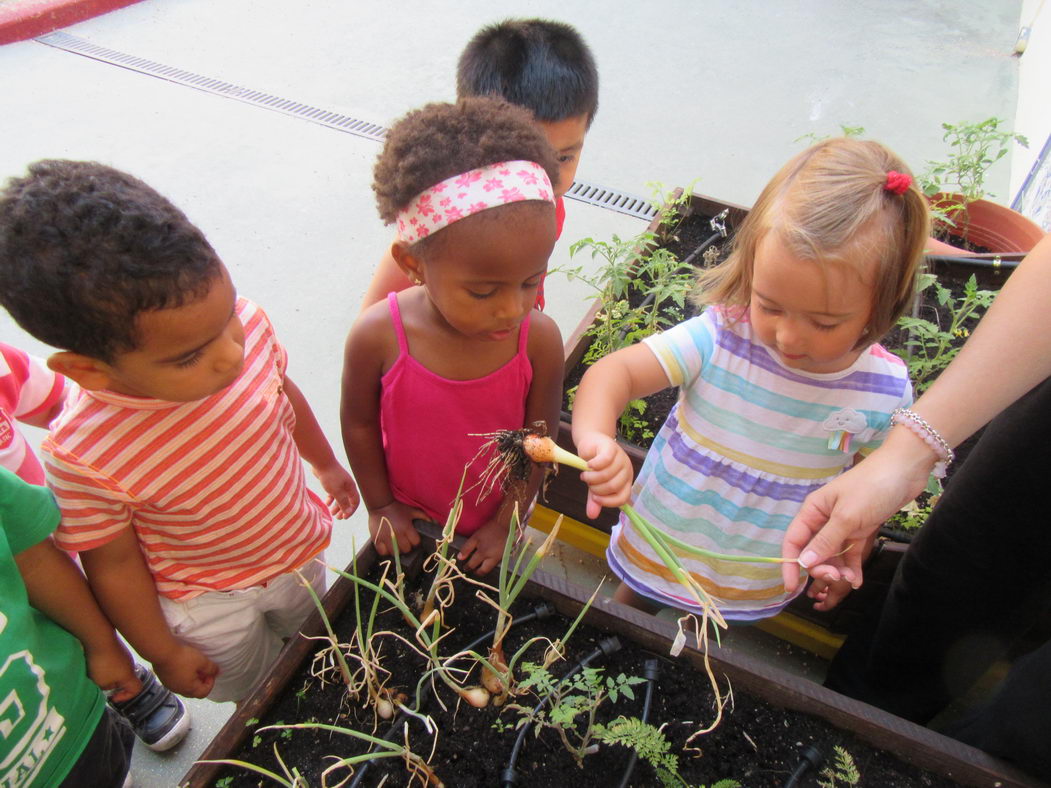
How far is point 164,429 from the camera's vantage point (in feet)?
3.25

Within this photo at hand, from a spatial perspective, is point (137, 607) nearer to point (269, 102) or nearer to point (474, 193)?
point (474, 193)

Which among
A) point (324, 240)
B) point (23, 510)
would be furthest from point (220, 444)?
point (324, 240)

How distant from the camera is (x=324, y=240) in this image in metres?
2.89

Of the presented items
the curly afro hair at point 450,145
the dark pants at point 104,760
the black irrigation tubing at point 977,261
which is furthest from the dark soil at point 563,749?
the black irrigation tubing at point 977,261

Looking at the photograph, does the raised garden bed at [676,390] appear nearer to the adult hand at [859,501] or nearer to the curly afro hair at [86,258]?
the adult hand at [859,501]

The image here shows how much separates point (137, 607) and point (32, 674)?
0.49ft

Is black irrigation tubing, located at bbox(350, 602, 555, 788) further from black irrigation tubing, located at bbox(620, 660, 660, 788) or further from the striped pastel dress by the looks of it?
the striped pastel dress

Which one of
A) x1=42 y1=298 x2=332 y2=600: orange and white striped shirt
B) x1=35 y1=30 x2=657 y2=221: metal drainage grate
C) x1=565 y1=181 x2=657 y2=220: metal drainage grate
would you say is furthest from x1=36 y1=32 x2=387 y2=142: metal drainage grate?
x1=42 y1=298 x2=332 y2=600: orange and white striped shirt

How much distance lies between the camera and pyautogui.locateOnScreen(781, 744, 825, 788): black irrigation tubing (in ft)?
3.06

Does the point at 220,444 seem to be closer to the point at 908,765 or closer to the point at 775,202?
the point at 775,202

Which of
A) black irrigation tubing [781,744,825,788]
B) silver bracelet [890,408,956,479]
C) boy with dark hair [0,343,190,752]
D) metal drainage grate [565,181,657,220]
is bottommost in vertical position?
metal drainage grate [565,181,657,220]

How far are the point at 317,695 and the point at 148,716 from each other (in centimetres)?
81

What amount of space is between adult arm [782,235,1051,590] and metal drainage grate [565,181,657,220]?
2.19 metres

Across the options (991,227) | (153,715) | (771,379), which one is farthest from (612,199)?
(153,715)
